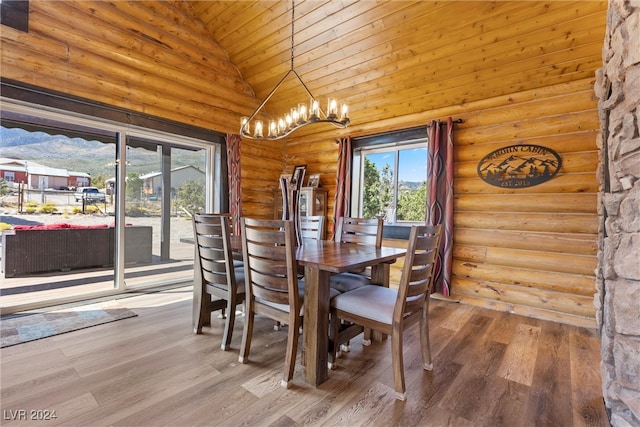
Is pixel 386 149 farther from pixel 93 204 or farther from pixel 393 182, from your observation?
pixel 93 204

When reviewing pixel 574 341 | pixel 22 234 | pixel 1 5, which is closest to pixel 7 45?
pixel 1 5

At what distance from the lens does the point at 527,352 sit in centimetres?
235

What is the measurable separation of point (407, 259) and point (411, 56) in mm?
2718

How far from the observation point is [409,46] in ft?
10.6

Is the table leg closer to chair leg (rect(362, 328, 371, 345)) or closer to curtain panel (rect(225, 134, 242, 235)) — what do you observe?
chair leg (rect(362, 328, 371, 345))

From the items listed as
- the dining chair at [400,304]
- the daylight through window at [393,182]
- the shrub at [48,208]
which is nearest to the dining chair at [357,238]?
the dining chair at [400,304]

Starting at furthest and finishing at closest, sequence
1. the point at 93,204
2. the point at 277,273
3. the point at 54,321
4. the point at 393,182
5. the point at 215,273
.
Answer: the point at 393,182 → the point at 93,204 → the point at 54,321 → the point at 215,273 → the point at 277,273

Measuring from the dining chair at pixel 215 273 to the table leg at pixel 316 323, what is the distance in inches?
29.1

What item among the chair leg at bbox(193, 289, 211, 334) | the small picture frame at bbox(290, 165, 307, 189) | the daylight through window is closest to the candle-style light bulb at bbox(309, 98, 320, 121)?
the small picture frame at bbox(290, 165, 307, 189)

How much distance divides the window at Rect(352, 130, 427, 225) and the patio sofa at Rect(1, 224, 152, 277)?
3.20m

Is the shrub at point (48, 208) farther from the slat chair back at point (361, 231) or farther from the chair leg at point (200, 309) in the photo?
the slat chair back at point (361, 231)

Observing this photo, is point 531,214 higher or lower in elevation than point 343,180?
lower

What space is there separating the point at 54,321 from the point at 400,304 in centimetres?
317

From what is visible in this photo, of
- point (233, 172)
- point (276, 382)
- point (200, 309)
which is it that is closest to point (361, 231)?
point (276, 382)
